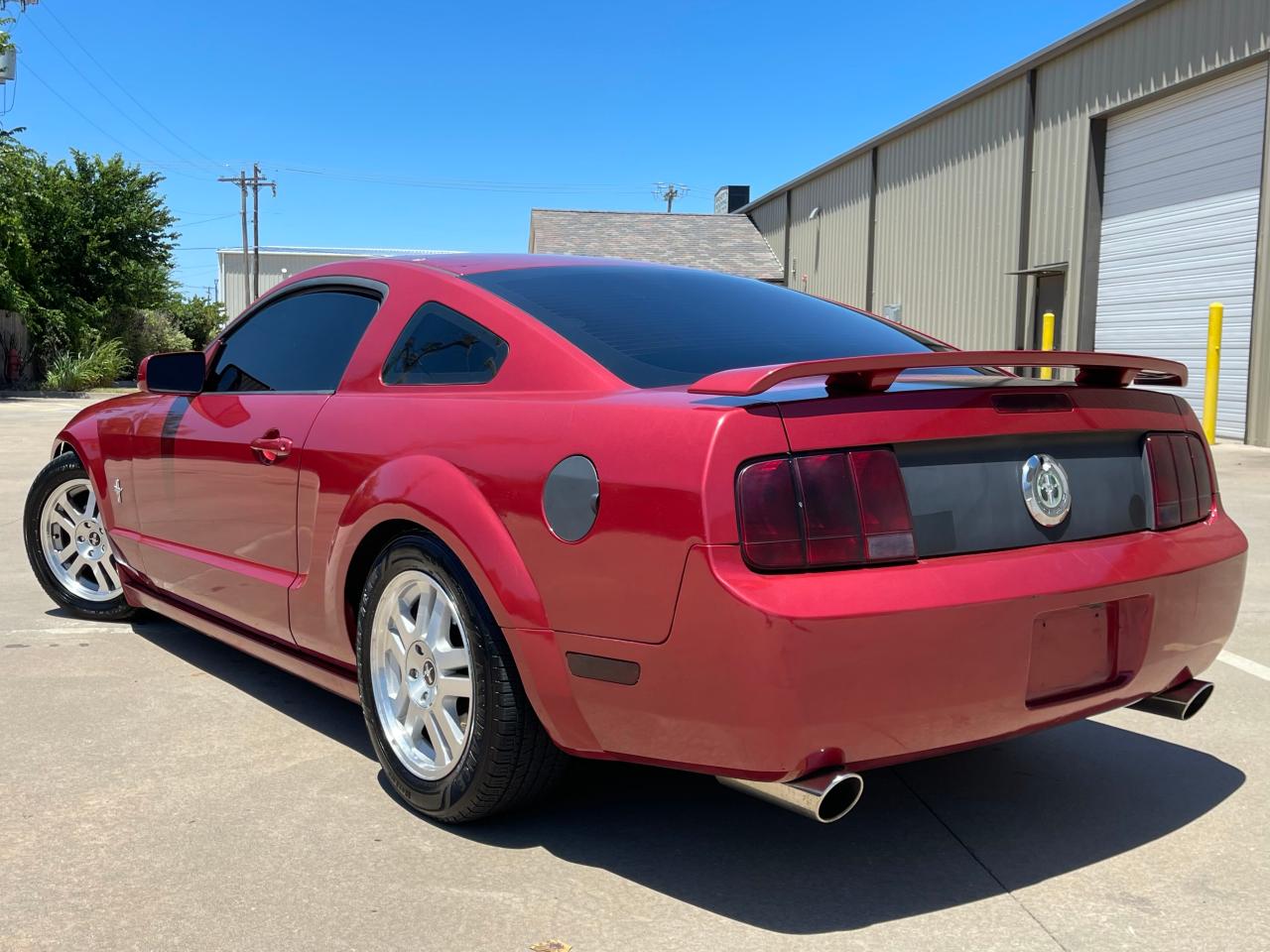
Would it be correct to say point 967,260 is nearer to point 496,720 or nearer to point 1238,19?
point 1238,19

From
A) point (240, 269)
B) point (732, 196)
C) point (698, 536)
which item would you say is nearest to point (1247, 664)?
point (698, 536)

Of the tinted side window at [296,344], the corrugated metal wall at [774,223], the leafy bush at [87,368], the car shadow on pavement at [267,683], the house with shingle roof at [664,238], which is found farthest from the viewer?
the corrugated metal wall at [774,223]

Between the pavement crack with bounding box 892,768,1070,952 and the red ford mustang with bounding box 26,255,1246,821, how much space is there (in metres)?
0.38

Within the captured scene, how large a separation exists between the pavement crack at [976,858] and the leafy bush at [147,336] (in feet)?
114

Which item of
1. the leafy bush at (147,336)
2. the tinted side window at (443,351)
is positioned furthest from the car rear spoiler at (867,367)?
the leafy bush at (147,336)

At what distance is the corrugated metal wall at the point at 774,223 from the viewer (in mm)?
33719

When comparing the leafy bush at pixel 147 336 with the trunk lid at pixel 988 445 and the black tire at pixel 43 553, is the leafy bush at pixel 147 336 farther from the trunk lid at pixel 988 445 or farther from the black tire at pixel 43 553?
the trunk lid at pixel 988 445

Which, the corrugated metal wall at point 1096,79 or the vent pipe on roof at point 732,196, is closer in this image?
the corrugated metal wall at point 1096,79

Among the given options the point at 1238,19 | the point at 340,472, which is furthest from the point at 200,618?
the point at 1238,19

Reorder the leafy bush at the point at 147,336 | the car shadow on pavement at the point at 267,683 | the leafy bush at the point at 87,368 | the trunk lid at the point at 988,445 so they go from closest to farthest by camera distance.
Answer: the trunk lid at the point at 988,445 < the car shadow on pavement at the point at 267,683 < the leafy bush at the point at 87,368 < the leafy bush at the point at 147,336

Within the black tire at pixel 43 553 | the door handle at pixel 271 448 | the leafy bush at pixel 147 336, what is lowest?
the black tire at pixel 43 553

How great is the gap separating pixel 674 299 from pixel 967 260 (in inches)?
814

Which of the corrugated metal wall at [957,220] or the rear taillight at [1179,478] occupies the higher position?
the corrugated metal wall at [957,220]

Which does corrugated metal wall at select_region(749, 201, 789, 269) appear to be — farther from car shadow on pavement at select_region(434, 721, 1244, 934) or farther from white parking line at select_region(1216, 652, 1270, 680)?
car shadow on pavement at select_region(434, 721, 1244, 934)
